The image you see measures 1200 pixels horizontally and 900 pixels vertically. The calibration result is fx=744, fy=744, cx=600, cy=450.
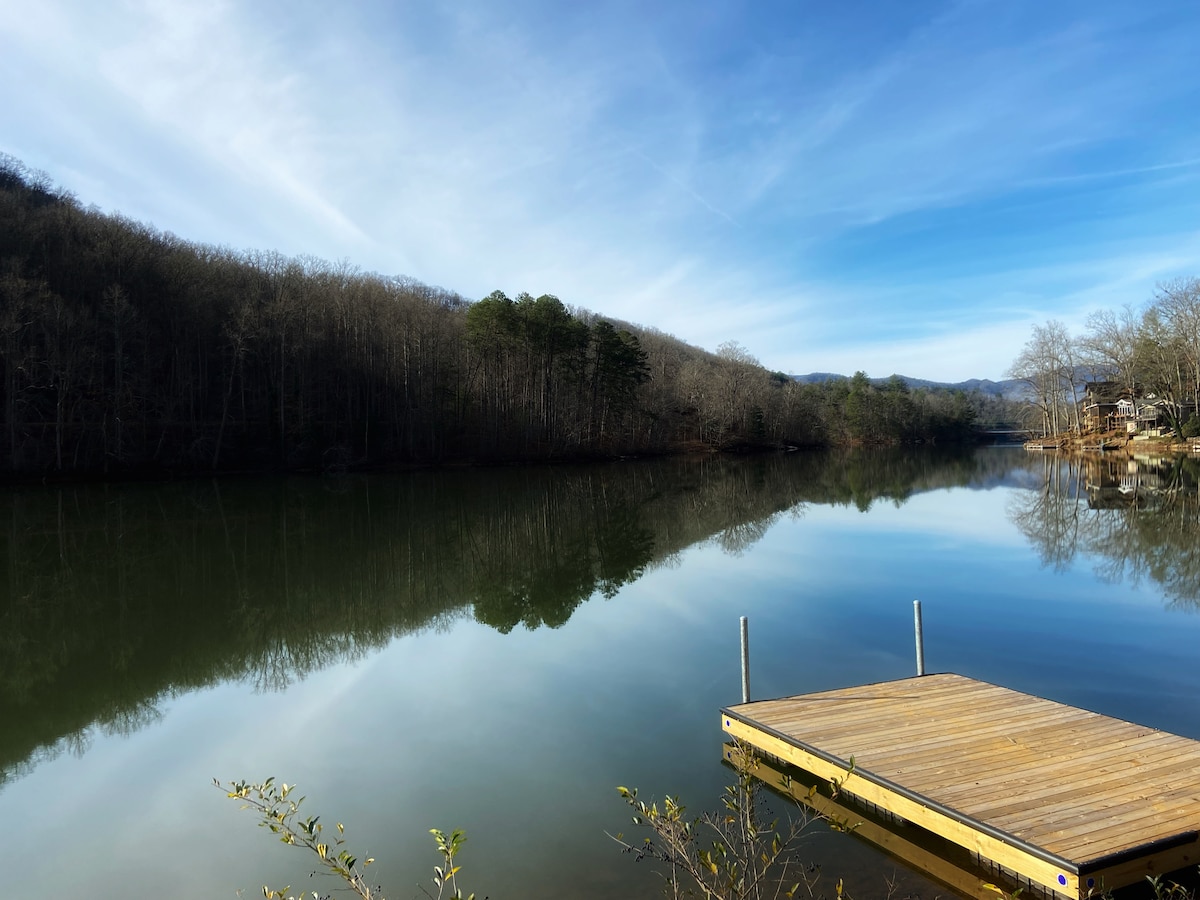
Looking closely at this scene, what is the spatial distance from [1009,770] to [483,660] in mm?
6189

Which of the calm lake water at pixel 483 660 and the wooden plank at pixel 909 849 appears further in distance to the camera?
the calm lake water at pixel 483 660

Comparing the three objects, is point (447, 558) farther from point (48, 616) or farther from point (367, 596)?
point (48, 616)

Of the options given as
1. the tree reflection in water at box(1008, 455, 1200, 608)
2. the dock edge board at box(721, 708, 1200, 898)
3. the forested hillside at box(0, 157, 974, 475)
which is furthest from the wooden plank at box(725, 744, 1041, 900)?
the forested hillside at box(0, 157, 974, 475)

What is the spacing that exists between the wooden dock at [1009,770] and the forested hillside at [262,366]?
38425 millimetres

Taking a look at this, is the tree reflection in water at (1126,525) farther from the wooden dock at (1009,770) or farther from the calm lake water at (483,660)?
the wooden dock at (1009,770)

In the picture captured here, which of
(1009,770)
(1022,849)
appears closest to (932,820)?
(1022,849)

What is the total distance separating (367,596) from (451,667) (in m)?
4.48

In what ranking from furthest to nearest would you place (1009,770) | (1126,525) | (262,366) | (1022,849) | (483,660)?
(262,366), (1126,525), (483,660), (1009,770), (1022,849)

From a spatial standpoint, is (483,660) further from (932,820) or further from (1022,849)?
(1022,849)

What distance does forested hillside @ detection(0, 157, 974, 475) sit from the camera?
35125mm

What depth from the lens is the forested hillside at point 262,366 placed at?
1383 inches

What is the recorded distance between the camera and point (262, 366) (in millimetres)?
44500

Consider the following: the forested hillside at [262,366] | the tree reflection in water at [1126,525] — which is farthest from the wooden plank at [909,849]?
the forested hillside at [262,366]

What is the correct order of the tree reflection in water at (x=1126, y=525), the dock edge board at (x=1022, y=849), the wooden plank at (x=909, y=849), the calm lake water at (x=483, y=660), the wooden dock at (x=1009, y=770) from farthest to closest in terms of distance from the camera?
1. the tree reflection in water at (x=1126, y=525)
2. the calm lake water at (x=483, y=660)
3. the wooden plank at (x=909, y=849)
4. the wooden dock at (x=1009, y=770)
5. the dock edge board at (x=1022, y=849)
